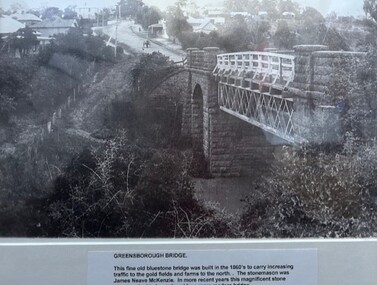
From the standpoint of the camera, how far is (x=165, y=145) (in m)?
1.62

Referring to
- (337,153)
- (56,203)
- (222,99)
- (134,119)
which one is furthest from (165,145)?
(337,153)

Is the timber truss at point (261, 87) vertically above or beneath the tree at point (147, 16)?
beneath

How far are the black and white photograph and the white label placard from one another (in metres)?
0.06

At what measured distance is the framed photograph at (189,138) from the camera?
62.1 inches

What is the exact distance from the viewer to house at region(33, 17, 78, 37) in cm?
158

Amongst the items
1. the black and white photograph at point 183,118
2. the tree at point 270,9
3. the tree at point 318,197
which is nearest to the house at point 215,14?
the black and white photograph at point 183,118

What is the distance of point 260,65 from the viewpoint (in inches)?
64.1

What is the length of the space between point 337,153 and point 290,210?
20 cm

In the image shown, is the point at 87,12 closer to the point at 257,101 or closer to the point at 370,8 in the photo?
the point at 257,101

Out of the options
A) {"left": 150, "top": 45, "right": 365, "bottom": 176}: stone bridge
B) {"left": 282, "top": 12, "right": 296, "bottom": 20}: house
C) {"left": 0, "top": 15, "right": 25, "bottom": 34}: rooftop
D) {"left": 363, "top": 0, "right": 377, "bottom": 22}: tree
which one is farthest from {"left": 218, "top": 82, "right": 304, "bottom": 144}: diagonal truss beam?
{"left": 0, "top": 15, "right": 25, "bottom": 34}: rooftop

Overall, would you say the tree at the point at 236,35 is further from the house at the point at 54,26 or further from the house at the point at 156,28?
the house at the point at 54,26

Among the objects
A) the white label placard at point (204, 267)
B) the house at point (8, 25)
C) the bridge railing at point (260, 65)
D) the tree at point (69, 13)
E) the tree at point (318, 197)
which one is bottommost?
the white label placard at point (204, 267)

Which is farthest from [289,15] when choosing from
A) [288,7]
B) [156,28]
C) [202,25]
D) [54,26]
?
[54,26]

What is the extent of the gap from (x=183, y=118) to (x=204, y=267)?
0.40 m
